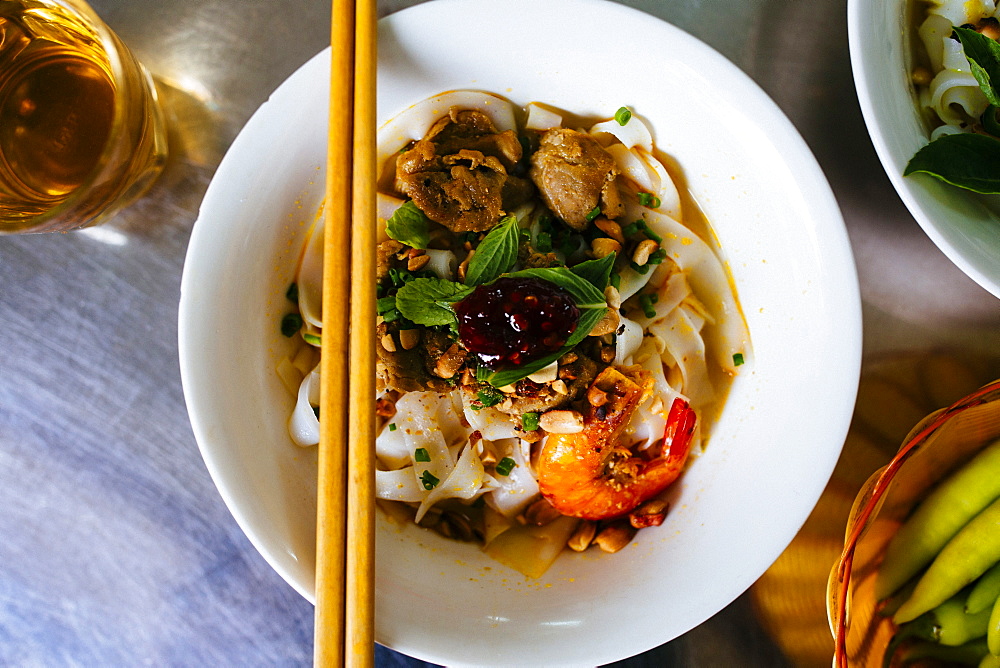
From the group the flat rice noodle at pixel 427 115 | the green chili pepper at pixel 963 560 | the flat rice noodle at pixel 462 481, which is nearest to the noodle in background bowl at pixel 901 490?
the green chili pepper at pixel 963 560

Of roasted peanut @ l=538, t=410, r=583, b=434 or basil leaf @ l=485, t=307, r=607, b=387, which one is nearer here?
basil leaf @ l=485, t=307, r=607, b=387

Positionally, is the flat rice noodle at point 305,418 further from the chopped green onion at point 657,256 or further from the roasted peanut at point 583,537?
the chopped green onion at point 657,256

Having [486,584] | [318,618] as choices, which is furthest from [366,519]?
[486,584]

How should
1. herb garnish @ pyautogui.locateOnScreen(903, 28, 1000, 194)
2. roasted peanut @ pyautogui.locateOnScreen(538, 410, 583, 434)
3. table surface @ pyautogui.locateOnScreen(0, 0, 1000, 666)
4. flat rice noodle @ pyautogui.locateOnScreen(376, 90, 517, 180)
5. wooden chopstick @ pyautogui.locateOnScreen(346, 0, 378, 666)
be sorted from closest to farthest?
wooden chopstick @ pyautogui.locateOnScreen(346, 0, 378, 666)
herb garnish @ pyautogui.locateOnScreen(903, 28, 1000, 194)
roasted peanut @ pyautogui.locateOnScreen(538, 410, 583, 434)
flat rice noodle @ pyautogui.locateOnScreen(376, 90, 517, 180)
table surface @ pyautogui.locateOnScreen(0, 0, 1000, 666)

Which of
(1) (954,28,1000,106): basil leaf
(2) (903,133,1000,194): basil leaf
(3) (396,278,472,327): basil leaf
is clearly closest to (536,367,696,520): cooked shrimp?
(3) (396,278,472,327): basil leaf

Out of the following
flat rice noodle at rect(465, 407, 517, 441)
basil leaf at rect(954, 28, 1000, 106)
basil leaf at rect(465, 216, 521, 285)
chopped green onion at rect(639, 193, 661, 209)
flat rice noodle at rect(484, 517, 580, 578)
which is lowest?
flat rice noodle at rect(484, 517, 580, 578)

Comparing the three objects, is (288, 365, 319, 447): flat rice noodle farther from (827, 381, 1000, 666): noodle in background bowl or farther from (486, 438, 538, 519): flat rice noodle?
(827, 381, 1000, 666): noodle in background bowl

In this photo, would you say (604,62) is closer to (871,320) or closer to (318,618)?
(871,320)

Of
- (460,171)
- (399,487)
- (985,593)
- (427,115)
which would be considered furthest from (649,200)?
(985,593)
